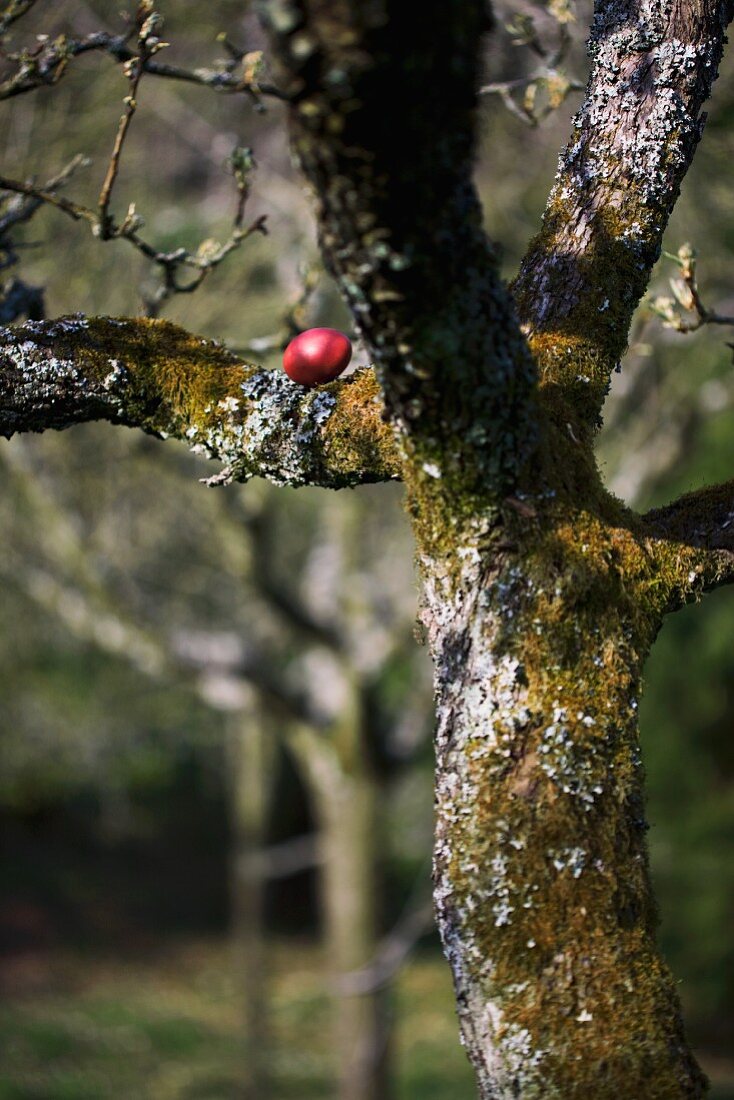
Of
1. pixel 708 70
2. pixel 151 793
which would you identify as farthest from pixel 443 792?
pixel 151 793

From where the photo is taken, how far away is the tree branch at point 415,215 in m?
1.09

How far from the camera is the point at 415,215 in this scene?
3.98 ft

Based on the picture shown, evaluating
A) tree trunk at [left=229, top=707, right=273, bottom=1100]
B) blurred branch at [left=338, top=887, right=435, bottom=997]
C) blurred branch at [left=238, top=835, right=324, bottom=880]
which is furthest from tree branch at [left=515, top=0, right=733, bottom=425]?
blurred branch at [left=238, top=835, right=324, bottom=880]

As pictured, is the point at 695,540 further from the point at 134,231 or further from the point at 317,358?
the point at 134,231

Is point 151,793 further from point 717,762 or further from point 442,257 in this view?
point 442,257

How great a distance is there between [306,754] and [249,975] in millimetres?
3676

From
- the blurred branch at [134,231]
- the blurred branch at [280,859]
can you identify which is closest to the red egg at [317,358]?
the blurred branch at [134,231]

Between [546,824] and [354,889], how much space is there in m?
6.04

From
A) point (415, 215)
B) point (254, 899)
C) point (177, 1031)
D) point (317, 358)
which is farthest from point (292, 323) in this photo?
point (177, 1031)

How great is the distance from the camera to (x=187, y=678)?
6801 millimetres

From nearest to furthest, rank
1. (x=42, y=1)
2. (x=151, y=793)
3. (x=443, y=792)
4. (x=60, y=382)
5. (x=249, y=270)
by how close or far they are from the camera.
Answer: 1. (x=443, y=792)
2. (x=60, y=382)
3. (x=42, y=1)
4. (x=249, y=270)
5. (x=151, y=793)

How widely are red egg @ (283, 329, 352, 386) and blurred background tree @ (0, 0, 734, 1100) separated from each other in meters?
0.85

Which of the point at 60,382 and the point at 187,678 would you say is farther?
the point at 187,678

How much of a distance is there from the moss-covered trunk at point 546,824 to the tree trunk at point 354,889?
221 inches
